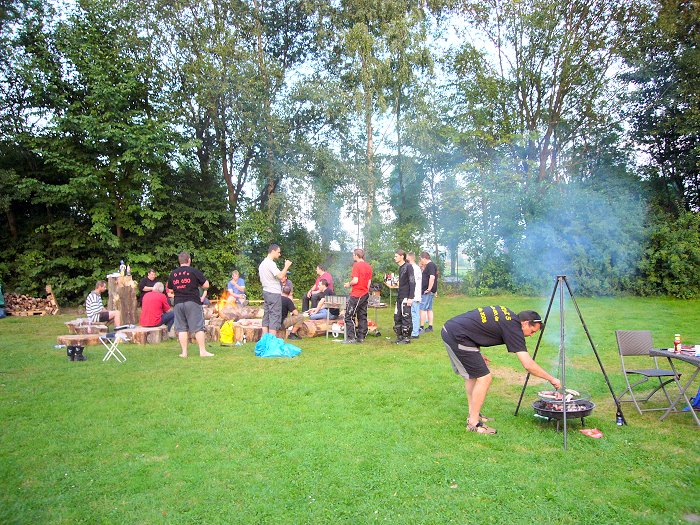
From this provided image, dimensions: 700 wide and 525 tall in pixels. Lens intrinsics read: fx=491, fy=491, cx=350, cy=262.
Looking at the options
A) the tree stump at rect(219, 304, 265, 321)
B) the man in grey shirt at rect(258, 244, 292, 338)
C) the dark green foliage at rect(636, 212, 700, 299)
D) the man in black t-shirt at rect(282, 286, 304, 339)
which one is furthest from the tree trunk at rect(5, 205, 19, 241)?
the dark green foliage at rect(636, 212, 700, 299)

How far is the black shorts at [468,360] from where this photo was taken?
448 cm

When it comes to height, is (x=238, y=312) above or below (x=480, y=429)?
above

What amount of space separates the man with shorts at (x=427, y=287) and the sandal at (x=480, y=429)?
17.4ft

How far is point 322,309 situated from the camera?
10.7 metres

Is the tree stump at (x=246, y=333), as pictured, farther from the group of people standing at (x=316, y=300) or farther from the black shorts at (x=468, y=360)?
the black shorts at (x=468, y=360)

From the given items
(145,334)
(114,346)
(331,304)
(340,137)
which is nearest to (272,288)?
(331,304)

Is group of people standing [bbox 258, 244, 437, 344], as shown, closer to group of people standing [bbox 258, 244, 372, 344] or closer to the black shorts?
group of people standing [bbox 258, 244, 372, 344]

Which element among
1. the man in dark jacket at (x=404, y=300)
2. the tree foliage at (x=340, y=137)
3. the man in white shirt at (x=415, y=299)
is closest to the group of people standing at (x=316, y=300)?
the man in dark jacket at (x=404, y=300)

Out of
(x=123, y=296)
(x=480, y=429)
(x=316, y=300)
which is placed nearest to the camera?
(x=480, y=429)

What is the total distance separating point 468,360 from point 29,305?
Result: 14.9 metres

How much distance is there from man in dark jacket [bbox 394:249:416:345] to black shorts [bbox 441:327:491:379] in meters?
4.14

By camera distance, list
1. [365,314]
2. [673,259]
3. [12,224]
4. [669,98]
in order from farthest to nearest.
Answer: [669,98] < [673,259] < [12,224] < [365,314]

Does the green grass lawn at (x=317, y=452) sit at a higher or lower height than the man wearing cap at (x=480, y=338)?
lower

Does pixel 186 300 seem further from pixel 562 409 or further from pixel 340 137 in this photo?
pixel 340 137
